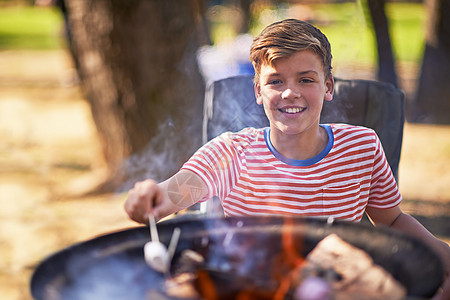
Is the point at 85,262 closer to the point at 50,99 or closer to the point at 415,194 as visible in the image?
the point at 415,194

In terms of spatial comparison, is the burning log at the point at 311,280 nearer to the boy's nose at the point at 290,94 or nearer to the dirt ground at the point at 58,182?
the boy's nose at the point at 290,94

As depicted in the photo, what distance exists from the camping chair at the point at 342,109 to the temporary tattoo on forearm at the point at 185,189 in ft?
2.48

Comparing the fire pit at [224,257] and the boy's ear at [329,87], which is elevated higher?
the boy's ear at [329,87]

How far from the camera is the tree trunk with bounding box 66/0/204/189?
4527mm

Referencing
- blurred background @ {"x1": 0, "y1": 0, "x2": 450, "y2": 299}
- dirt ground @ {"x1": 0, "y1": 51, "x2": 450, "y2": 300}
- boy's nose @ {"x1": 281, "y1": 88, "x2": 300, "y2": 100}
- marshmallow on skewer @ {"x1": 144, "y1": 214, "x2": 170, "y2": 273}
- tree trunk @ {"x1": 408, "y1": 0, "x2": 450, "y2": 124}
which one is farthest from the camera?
tree trunk @ {"x1": 408, "y1": 0, "x2": 450, "y2": 124}

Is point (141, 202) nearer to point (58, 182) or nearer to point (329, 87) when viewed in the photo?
point (329, 87)

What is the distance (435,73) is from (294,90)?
6290 millimetres

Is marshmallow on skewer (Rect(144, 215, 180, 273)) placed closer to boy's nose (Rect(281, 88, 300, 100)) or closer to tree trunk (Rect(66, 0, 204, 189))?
boy's nose (Rect(281, 88, 300, 100))

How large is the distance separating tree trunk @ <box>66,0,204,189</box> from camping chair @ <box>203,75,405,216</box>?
63.1 inches

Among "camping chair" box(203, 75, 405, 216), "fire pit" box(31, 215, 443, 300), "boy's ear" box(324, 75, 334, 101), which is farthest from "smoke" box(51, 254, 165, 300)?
"camping chair" box(203, 75, 405, 216)

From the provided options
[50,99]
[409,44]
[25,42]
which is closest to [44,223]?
[50,99]

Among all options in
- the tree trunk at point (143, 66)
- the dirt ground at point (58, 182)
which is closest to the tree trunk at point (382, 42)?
the dirt ground at point (58, 182)

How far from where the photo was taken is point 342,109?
269cm

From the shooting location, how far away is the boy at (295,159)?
1917 mm
